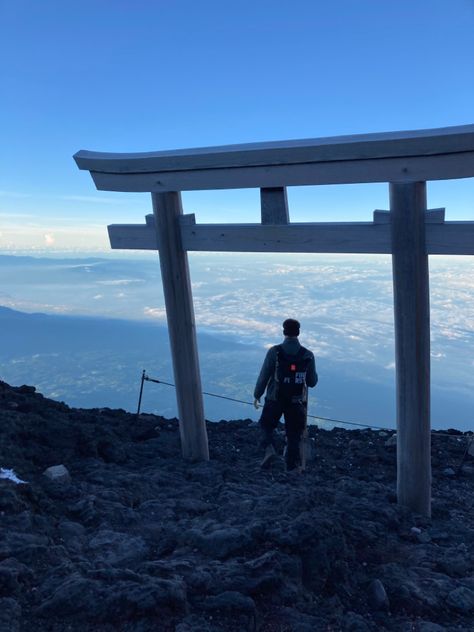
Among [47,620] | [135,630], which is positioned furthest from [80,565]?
[135,630]

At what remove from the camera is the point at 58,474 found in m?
4.42

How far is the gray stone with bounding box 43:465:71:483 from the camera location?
438 cm

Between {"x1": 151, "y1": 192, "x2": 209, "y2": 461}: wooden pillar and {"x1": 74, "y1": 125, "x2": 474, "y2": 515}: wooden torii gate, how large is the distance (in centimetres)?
1

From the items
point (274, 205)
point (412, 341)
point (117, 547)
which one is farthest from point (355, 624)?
point (274, 205)

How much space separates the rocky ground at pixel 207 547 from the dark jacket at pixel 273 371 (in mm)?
880

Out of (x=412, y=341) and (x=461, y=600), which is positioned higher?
(x=412, y=341)

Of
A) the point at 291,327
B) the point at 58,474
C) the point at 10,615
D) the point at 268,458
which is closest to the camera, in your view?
the point at 10,615

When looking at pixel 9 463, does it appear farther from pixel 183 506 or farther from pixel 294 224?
pixel 294 224

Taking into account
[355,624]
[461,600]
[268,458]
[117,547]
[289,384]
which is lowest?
[268,458]

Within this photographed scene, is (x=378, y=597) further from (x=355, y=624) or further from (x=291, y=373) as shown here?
(x=291, y=373)

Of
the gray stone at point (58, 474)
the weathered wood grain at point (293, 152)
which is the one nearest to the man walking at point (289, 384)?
the weathered wood grain at point (293, 152)

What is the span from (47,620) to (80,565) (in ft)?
1.42

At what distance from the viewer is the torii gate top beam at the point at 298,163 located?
13.1ft

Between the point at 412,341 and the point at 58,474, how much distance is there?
10.7 ft
